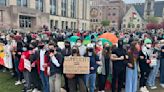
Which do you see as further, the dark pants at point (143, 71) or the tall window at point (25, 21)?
the tall window at point (25, 21)

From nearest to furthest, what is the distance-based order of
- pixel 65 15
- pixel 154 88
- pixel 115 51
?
pixel 115 51 → pixel 154 88 → pixel 65 15

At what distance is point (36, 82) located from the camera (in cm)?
946

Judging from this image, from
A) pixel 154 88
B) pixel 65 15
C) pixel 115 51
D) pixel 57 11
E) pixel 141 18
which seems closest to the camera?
pixel 115 51

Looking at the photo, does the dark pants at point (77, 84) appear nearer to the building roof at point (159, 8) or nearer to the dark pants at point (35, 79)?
the dark pants at point (35, 79)

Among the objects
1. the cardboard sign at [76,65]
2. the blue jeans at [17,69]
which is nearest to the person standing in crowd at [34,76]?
the blue jeans at [17,69]

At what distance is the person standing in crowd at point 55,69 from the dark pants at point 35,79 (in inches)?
60.7

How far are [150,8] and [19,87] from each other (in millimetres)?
95147

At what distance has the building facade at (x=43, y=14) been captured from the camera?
132ft

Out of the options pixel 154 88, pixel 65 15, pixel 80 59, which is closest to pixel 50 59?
pixel 80 59

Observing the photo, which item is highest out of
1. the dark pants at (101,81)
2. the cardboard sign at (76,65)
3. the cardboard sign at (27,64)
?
the cardboard sign at (76,65)

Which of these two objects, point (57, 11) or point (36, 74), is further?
point (57, 11)

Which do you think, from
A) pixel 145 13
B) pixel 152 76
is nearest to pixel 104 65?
pixel 152 76

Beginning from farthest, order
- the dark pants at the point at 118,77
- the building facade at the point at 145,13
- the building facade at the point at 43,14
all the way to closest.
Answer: the building facade at the point at 145,13 < the building facade at the point at 43,14 < the dark pants at the point at 118,77

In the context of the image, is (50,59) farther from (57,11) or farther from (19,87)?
(57,11)
